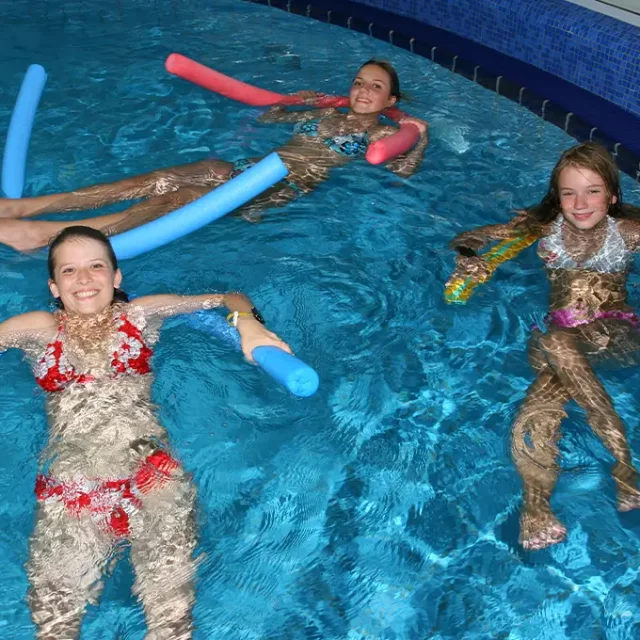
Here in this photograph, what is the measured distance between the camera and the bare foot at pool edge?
117 inches

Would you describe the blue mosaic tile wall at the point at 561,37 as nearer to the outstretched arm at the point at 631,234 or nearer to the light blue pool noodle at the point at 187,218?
the outstretched arm at the point at 631,234

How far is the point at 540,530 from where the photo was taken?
2.99 meters

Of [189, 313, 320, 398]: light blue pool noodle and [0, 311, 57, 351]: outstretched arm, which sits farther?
[0, 311, 57, 351]: outstretched arm

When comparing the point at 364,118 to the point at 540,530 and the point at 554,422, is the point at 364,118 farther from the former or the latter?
the point at 540,530

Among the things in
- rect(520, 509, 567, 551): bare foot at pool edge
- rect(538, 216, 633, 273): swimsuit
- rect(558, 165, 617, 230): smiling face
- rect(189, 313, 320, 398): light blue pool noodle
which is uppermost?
rect(558, 165, 617, 230): smiling face

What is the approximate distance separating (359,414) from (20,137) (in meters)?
2.56

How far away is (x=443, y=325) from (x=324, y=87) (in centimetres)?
287

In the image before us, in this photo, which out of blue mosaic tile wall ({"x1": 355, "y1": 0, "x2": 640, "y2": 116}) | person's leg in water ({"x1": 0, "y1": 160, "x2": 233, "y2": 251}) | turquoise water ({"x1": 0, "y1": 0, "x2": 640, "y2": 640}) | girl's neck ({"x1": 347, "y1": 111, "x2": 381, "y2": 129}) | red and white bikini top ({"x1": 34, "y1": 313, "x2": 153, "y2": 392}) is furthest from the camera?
blue mosaic tile wall ({"x1": 355, "y1": 0, "x2": 640, "y2": 116})

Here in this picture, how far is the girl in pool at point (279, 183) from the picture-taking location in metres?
4.29

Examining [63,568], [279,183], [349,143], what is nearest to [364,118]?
[349,143]

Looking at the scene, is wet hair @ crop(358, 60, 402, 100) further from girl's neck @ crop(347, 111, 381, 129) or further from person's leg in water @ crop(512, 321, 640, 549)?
person's leg in water @ crop(512, 321, 640, 549)

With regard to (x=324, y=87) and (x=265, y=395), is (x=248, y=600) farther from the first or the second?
(x=324, y=87)

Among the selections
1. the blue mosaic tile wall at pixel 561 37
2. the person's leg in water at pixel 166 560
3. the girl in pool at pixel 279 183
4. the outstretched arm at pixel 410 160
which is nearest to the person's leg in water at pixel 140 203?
the girl in pool at pixel 279 183

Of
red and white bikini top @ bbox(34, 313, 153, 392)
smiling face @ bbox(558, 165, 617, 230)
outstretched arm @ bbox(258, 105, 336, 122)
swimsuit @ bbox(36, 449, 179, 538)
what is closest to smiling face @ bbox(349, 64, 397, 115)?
outstretched arm @ bbox(258, 105, 336, 122)
